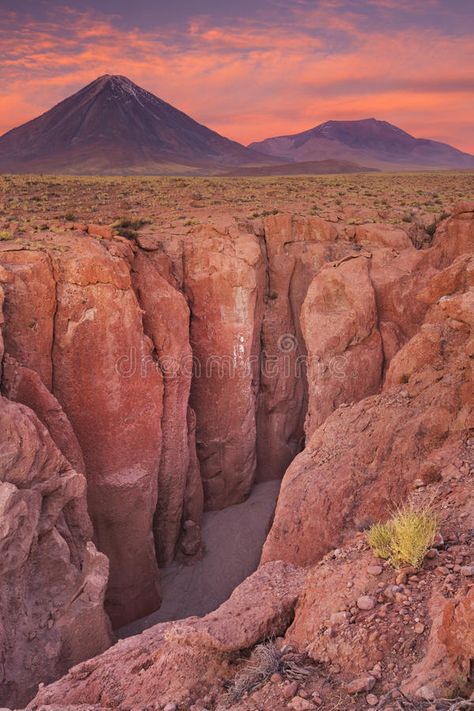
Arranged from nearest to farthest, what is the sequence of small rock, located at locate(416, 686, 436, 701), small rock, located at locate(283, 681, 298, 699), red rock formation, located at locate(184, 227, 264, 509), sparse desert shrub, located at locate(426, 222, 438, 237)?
1. small rock, located at locate(416, 686, 436, 701)
2. small rock, located at locate(283, 681, 298, 699)
3. red rock formation, located at locate(184, 227, 264, 509)
4. sparse desert shrub, located at locate(426, 222, 438, 237)

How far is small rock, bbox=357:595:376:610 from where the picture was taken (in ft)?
16.7

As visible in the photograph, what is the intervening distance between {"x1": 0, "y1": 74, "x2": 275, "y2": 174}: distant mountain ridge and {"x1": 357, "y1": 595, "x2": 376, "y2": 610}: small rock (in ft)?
397

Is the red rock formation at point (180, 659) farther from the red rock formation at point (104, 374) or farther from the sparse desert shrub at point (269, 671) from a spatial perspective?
the red rock formation at point (104, 374)

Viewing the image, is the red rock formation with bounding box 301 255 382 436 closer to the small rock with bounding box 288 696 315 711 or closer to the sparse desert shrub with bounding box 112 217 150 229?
the sparse desert shrub with bounding box 112 217 150 229

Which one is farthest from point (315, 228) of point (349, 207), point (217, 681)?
point (217, 681)

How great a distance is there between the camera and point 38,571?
10555 millimetres

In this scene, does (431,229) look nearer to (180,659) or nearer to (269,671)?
(180,659)

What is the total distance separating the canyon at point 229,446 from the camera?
17.6 ft

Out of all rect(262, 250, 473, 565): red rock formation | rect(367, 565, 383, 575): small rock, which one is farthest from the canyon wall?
rect(367, 565, 383, 575): small rock

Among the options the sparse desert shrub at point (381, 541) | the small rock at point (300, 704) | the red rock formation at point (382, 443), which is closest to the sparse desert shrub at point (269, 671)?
the small rock at point (300, 704)

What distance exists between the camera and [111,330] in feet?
45.5

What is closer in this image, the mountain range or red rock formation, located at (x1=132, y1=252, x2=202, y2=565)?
red rock formation, located at (x1=132, y1=252, x2=202, y2=565)

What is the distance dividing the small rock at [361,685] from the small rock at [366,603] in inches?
31.7

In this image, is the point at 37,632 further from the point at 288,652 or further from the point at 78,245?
the point at 78,245
